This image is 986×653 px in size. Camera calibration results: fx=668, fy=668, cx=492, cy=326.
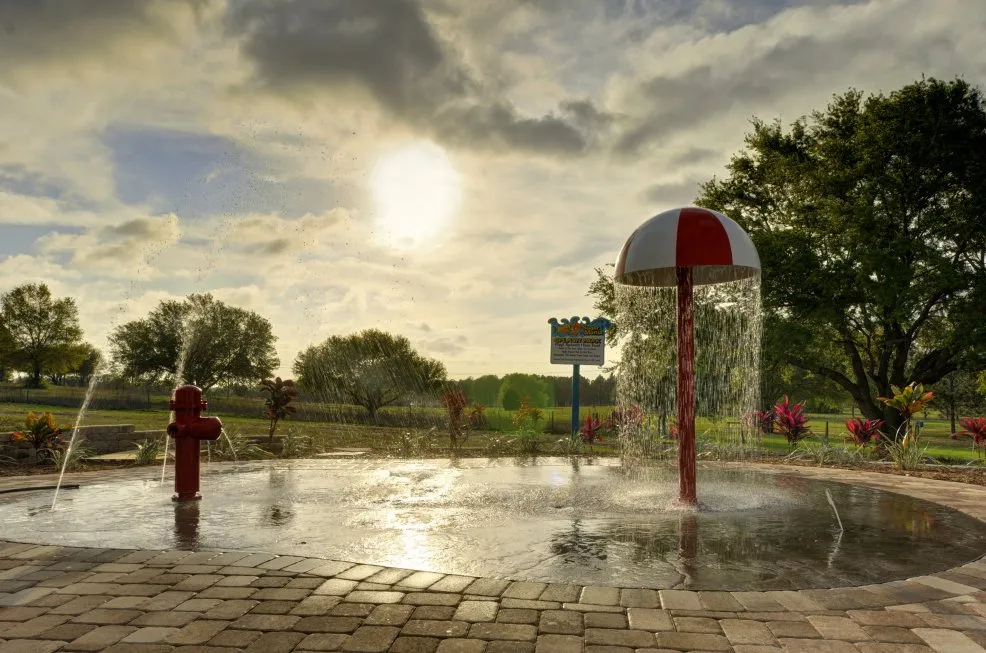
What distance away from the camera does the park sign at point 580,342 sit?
1772cm

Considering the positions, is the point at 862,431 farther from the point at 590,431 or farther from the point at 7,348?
the point at 7,348

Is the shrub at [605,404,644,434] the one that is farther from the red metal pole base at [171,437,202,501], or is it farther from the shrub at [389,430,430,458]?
the red metal pole base at [171,437,202,501]

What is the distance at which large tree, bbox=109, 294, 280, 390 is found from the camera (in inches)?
1900

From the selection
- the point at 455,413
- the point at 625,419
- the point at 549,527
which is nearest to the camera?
the point at 549,527

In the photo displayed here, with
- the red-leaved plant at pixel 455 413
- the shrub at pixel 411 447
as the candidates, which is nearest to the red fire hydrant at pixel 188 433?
the shrub at pixel 411 447

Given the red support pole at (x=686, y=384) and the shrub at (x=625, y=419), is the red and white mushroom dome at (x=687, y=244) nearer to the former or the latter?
the red support pole at (x=686, y=384)

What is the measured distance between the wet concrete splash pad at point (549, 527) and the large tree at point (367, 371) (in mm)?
38834

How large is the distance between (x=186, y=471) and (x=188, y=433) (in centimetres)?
41

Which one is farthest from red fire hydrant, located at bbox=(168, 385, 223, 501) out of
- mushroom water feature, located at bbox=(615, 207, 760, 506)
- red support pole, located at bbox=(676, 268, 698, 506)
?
red support pole, located at bbox=(676, 268, 698, 506)

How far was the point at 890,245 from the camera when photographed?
1800 cm

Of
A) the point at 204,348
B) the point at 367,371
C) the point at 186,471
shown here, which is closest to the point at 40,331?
the point at 204,348

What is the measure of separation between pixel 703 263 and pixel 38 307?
57.7 metres

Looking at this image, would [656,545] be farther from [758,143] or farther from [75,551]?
[758,143]

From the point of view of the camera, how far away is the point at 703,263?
595 cm
